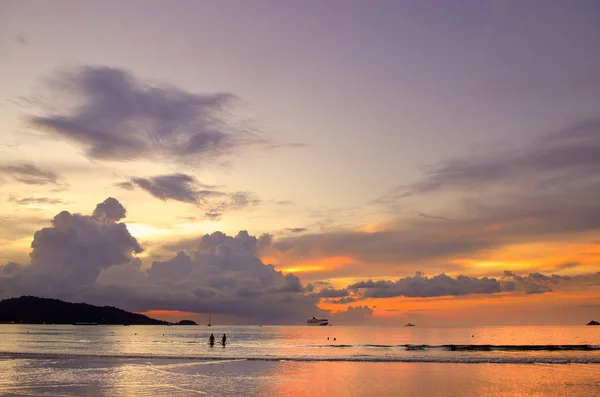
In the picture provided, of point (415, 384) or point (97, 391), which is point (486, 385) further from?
point (97, 391)

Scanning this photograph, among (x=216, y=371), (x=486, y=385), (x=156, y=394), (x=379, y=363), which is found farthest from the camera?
(x=379, y=363)

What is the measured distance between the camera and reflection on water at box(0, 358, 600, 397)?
144 ft

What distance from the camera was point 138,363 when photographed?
2744 inches

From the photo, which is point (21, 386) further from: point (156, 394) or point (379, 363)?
point (379, 363)

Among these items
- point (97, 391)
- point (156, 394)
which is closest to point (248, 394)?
point (156, 394)

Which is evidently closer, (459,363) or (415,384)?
(415,384)

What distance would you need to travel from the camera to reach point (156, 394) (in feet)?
136

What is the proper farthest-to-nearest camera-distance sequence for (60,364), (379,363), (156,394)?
(379,363) → (60,364) → (156,394)

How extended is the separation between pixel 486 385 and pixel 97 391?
36536mm

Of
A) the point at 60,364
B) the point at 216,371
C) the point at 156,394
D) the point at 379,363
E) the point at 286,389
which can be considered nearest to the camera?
the point at 156,394

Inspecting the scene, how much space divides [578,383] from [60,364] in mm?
63507

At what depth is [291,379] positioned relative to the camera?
5222 cm

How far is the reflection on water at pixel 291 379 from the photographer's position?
4391 cm

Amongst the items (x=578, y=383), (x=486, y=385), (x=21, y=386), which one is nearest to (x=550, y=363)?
(x=578, y=383)
